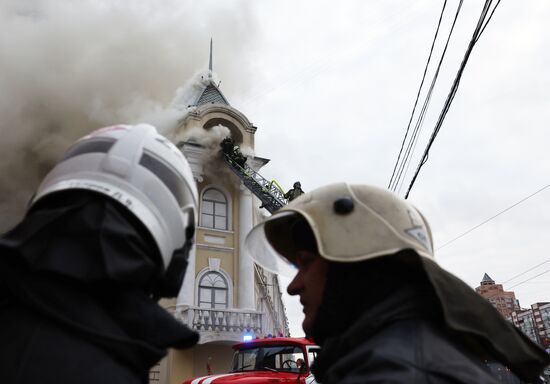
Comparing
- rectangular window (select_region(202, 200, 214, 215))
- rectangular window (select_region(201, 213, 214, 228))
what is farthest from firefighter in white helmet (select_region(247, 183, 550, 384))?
rectangular window (select_region(202, 200, 214, 215))

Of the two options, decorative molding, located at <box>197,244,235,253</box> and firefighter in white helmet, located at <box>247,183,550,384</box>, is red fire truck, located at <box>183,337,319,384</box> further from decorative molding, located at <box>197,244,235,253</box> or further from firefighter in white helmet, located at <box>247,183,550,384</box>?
decorative molding, located at <box>197,244,235,253</box>

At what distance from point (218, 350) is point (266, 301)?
327 inches

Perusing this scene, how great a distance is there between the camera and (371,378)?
1.12m

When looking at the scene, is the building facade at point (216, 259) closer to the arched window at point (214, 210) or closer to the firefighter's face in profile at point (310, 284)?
the arched window at point (214, 210)

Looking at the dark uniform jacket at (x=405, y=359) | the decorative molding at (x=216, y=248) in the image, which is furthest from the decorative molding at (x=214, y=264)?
the dark uniform jacket at (x=405, y=359)

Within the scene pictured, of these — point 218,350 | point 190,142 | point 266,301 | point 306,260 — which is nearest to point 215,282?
point 218,350

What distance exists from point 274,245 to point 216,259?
1455cm

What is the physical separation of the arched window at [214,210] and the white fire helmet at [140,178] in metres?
15.5

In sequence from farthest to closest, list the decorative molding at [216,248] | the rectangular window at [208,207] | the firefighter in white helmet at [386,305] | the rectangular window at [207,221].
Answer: the rectangular window at [208,207] < the rectangular window at [207,221] < the decorative molding at [216,248] < the firefighter in white helmet at [386,305]

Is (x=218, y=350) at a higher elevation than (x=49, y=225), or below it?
higher

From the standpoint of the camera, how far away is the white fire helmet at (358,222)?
149 cm

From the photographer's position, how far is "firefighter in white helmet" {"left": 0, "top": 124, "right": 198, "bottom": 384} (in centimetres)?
106

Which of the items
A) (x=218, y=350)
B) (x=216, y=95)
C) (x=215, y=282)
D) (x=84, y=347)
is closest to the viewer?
(x=84, y=347)

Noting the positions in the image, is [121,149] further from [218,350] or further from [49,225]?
[218,350]
